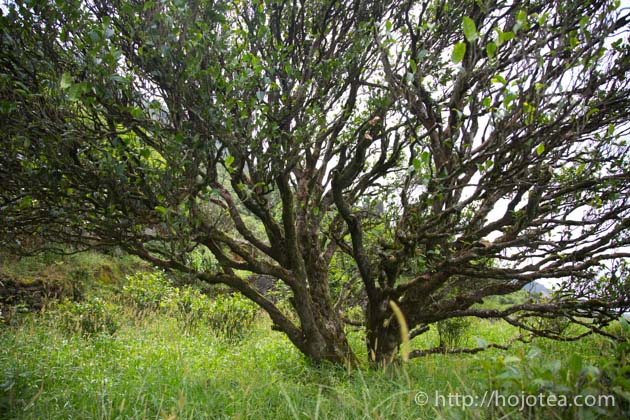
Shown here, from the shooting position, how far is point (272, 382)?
3637 millimetres

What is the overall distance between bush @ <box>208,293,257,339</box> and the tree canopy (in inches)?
168

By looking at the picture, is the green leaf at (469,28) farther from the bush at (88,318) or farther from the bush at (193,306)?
the bush at (193,306)

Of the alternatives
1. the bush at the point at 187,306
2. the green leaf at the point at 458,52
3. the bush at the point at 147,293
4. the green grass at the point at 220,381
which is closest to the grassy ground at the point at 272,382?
the green grass at the point at 220,381

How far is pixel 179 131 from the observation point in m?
2.55

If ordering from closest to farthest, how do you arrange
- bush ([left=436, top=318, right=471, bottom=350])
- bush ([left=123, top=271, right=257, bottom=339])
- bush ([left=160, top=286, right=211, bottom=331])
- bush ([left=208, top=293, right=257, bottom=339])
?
bush ([left=436, top=318, right=471, bottom=350]) → bush ([left=208, top=293, right=257, bottom=339]) → bush ([left=123, top=271, right=257, bottom=339]) → bush ([left=160, top=286, right=211, bottom=331])

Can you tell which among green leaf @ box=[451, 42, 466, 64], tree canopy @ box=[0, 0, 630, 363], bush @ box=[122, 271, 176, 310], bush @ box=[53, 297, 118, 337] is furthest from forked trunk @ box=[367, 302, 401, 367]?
bush @ box=[122, 271, 176, 310]

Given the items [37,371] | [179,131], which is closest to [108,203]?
[179,131]

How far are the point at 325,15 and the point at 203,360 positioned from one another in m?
4.65

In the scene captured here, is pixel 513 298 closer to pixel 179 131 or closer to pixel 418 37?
pixel 418 37

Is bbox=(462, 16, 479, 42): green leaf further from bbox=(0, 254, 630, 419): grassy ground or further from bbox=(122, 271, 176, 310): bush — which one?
bbox=(122, 271, 176, 310): bush

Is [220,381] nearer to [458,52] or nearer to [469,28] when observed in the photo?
[458,52]

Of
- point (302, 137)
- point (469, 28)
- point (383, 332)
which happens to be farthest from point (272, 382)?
point (469, 28)

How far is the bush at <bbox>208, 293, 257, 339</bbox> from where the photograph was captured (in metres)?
8.34

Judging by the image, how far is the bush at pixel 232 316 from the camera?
8.34 meters
